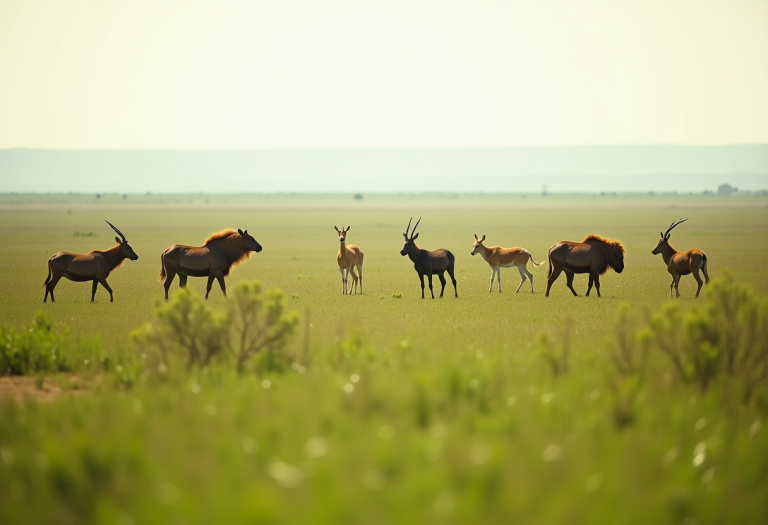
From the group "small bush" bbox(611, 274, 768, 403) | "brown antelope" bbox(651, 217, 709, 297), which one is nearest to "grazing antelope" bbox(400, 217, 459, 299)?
"brown antelope" bbox(651, 217, 709, 297)

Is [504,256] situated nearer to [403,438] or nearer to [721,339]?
[721,339]

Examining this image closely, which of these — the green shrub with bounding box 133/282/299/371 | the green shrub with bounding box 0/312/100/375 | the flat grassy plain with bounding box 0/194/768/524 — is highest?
the green shrub with bounding box 133/282/299/371

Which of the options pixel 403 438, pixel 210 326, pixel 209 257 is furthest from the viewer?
pixel 209 257

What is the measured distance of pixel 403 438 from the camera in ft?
27.0

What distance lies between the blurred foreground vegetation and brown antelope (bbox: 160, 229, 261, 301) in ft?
34.4

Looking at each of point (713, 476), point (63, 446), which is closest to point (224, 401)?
point (63, 446)

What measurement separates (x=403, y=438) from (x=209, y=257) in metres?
16.1

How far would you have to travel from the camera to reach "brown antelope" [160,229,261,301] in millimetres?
23312

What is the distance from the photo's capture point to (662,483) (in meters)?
7.64

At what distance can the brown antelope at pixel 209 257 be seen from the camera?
76.5ft

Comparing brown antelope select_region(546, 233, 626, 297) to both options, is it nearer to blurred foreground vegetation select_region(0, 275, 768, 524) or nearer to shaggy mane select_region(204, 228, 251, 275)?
shaggy mane select_region(204, 228, 251, 275)

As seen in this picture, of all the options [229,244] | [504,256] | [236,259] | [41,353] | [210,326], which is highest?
[229,244]

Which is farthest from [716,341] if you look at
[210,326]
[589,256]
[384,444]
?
[589,256]

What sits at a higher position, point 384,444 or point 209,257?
point 209,257
